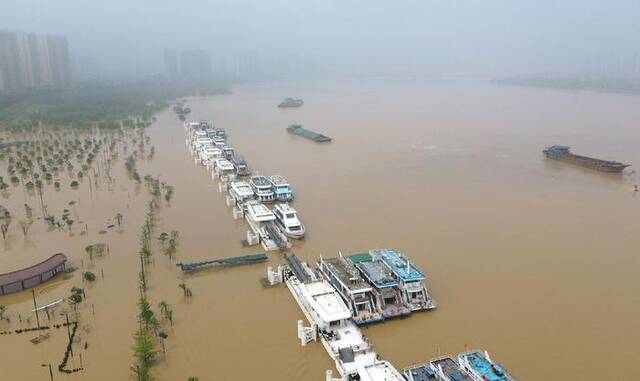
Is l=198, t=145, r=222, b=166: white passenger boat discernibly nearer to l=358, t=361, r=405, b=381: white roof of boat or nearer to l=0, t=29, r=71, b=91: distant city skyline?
l=358, t=361, r=405, b=381: white roof of boat

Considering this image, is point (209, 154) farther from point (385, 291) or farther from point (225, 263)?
point (385, 291)

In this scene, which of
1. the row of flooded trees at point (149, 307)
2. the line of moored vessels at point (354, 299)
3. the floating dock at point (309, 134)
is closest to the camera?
the line of moored vessels at point (354, 299)

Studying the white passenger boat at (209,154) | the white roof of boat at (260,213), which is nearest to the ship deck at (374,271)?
the white roof of boat at (260,213)

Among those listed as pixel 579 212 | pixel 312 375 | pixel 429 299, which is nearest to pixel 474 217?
pixel 579 212

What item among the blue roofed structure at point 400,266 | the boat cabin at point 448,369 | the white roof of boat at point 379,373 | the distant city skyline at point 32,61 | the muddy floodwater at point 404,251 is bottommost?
the muddy floodwater at point 404,251

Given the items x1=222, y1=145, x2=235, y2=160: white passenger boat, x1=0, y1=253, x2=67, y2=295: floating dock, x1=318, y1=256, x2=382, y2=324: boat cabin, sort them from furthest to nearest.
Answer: x1=222, y1=145, x2=235, y2=160: white passenger boat < x1=0, y1=253, x2=67, y2=295: floating dock < x1=318, y1=256, x2=382, y2=324: boat cabin

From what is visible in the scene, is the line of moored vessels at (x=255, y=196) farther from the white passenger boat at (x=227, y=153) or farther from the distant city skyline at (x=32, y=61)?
the distant city skyline at (x=32, y=61)

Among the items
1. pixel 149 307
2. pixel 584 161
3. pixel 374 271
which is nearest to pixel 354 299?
pixel 374 271

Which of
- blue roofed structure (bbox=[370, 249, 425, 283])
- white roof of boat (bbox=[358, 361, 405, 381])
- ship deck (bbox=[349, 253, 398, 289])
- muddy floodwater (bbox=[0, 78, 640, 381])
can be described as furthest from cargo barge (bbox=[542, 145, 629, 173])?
white roof of boat (bbox=[358, 361, 405, 381])
